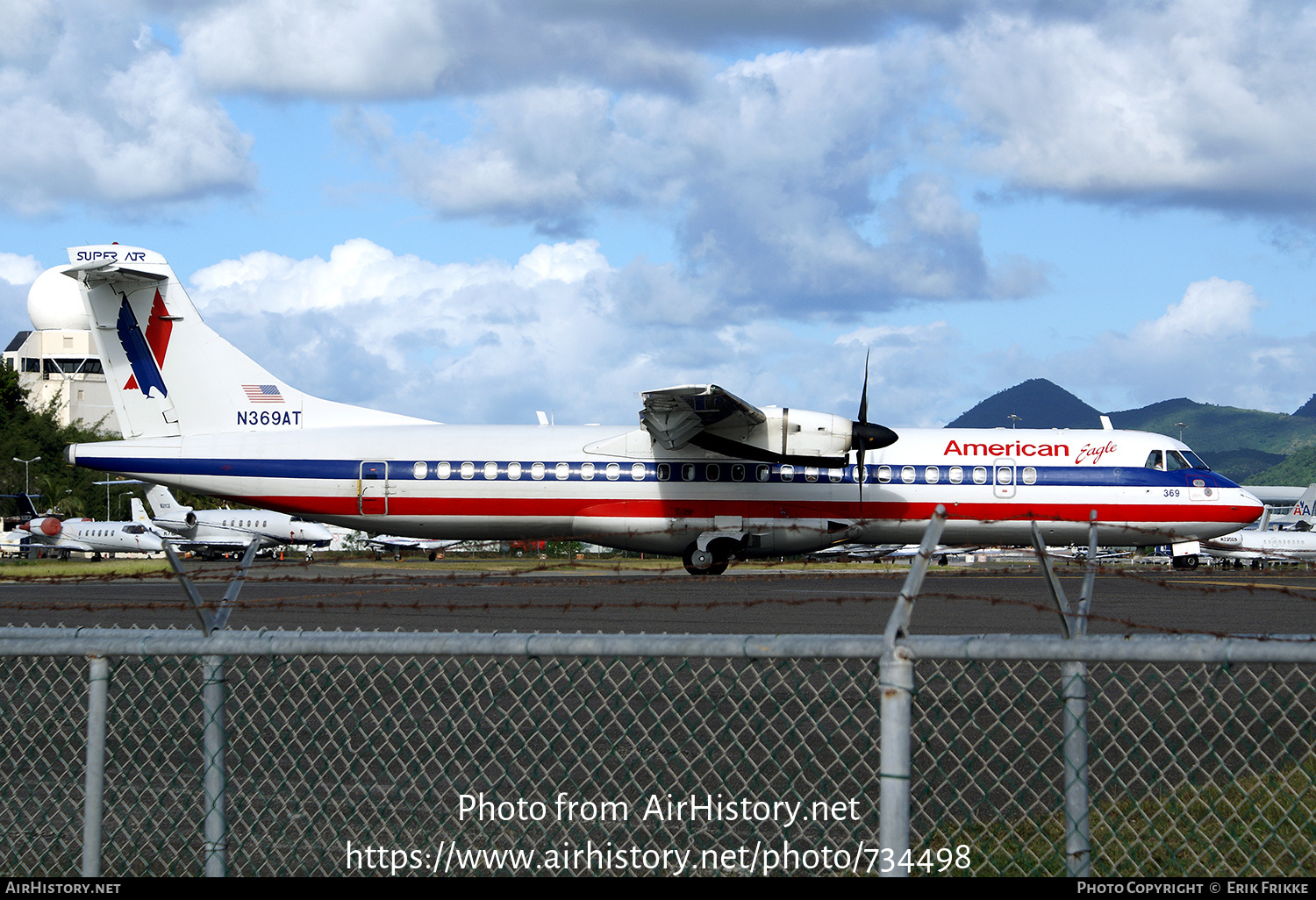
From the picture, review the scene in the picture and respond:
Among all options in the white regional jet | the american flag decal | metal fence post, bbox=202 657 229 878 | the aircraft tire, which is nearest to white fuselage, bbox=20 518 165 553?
the white regional jet

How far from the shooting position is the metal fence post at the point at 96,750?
4.14 m

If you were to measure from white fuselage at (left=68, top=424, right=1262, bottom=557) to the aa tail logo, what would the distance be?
157 cm

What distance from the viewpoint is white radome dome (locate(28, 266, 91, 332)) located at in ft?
306

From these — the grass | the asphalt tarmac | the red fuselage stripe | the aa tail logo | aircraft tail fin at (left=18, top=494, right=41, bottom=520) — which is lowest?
the grass

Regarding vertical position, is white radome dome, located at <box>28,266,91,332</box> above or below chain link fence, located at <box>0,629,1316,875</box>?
above

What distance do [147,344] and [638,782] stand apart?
24.0 metres

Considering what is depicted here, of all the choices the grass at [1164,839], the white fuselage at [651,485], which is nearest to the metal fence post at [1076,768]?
the grass at [1164,839]

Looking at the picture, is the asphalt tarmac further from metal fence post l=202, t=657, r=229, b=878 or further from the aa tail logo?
metal fence post l=202, t=657, r=229, b=878

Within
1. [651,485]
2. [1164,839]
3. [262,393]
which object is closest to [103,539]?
[262,393]

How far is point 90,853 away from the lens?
412cm

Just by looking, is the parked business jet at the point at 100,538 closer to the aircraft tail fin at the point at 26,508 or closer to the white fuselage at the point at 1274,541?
the aircraft tail fin at the point at 26,508

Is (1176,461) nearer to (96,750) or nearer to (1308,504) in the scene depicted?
(96,750)

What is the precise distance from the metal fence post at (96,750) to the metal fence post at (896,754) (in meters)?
2.96
